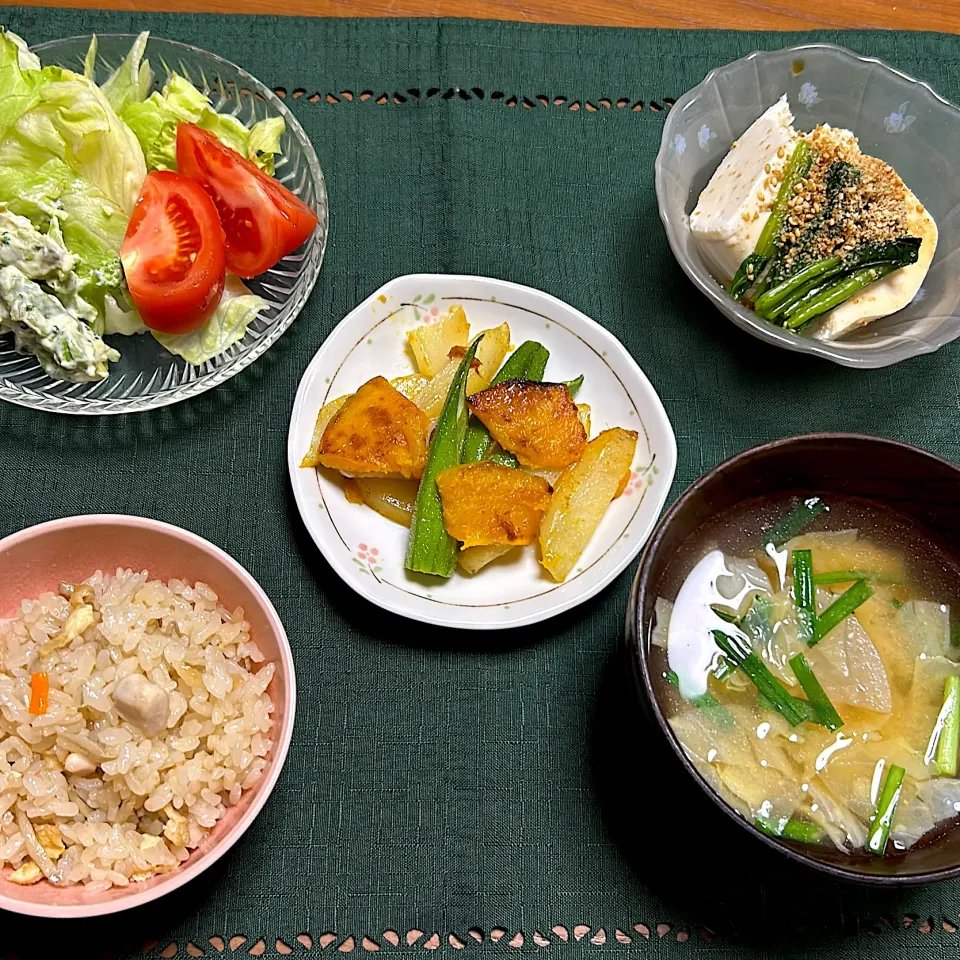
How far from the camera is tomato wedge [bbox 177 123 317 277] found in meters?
1.62

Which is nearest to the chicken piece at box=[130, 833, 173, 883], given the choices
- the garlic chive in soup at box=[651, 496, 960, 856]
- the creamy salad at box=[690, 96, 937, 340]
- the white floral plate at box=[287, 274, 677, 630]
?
the white floral plate at box=[287, 274, 677, 630]

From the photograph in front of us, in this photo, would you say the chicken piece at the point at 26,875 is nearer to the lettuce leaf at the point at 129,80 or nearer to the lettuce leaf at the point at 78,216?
the lettuce leaf at the point at 78,216

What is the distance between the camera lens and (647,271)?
1829 millimetres

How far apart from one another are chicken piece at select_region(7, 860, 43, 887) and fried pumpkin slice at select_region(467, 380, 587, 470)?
98 centimetres

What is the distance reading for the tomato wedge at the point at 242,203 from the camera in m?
1.62

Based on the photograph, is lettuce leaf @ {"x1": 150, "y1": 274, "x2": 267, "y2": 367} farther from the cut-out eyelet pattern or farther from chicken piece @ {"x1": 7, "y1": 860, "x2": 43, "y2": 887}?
chicken piece @ {"x1": 7, "y1": 860, "x2": 43, "y2": 887}

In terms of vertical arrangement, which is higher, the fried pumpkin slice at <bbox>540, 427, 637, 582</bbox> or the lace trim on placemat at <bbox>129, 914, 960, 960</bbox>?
the fried pumpkin slice at <bbox>540, 427, 637, 582</bbox>

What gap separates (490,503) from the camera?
1540mm

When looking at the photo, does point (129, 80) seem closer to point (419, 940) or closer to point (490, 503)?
point (490, 503)

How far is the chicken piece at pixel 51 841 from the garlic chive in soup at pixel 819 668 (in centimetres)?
91

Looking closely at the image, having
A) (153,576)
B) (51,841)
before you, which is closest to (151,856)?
(51,841)

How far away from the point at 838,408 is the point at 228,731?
1.29 meters

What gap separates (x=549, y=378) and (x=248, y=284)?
61cm

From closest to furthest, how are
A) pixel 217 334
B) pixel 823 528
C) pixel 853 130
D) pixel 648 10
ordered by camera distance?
pixel 823 528 < pixel 217 334 < pixel 853 130 < pixel 648 10
